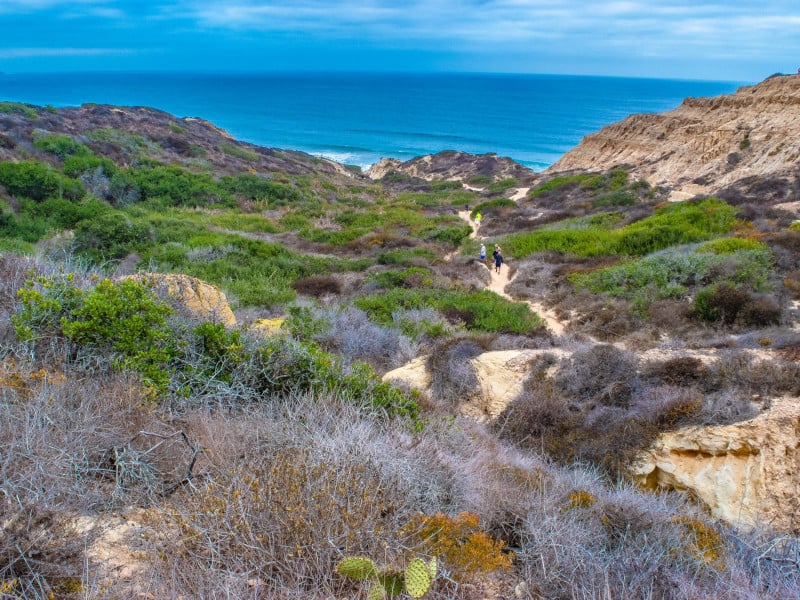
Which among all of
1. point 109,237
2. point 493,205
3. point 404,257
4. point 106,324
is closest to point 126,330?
point 106,324

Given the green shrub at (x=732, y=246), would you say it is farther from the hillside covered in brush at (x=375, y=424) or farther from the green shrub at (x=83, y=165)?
the green shrub at (x=83, y=165)

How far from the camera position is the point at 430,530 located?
2.81m

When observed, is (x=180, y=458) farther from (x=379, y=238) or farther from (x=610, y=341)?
(x=379, y=238)

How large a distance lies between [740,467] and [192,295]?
7018mm

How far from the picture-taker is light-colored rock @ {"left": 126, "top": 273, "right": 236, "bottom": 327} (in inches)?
239

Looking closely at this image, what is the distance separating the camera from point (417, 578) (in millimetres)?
2338

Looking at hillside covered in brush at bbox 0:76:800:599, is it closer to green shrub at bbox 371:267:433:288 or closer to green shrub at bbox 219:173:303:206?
green shrub at bbox 371:267:433:288

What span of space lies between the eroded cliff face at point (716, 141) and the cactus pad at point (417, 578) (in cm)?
2662

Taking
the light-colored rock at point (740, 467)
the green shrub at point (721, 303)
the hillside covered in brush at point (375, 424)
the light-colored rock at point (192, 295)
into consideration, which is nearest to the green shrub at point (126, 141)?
the hillside covered in brush at point (375, 424)

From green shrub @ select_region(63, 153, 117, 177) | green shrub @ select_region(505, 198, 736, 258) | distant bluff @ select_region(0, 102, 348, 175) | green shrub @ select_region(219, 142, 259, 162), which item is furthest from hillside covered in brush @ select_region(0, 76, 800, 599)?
green shrub @ select_region(219, 142, 259, 162)

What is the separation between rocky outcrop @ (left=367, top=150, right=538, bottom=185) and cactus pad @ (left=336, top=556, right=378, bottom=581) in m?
49.6

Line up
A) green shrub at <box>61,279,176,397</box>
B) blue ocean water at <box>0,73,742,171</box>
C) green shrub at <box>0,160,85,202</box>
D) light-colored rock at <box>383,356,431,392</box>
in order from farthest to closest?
blue ocean water at <box>0,73,742,171</box>
green shrub at <box>0,160,85,202</box>
light-colored rock at <box>383,356,431,392</box>
green shrub at <box>61,279,176,397</box>

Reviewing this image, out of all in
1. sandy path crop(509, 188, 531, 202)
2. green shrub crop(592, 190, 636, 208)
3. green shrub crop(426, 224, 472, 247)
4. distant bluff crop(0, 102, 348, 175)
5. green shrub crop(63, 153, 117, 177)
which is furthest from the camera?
sandy path crop(509, 188, 531, 202)

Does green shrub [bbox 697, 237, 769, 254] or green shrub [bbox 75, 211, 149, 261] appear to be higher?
green shrub [bbox 697, 237, 769, 254]
